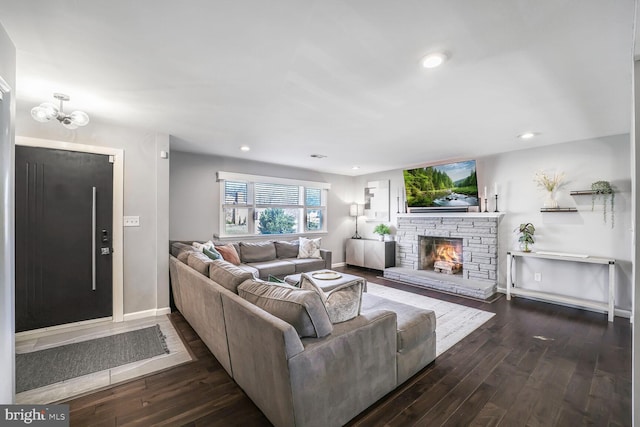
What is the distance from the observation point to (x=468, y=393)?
193cm

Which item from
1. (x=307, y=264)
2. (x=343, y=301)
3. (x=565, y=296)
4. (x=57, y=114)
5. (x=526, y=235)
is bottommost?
(x=565, y=296)

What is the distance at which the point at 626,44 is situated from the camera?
1.65 meters

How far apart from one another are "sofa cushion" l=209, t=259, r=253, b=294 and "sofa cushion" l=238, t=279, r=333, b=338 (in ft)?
1.25

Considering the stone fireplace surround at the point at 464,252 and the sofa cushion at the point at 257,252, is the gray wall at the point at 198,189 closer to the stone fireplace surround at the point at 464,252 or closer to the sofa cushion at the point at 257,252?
the sofa cushion at the point at 257,252

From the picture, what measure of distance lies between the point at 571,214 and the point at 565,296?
48.4 inches

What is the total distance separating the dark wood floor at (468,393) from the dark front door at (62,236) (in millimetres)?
1437

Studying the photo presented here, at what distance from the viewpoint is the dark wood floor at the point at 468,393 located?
1.68 metres

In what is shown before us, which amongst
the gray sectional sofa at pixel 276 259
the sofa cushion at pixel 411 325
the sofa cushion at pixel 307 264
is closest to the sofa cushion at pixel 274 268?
the gray sectional sofa at pixel 276 259

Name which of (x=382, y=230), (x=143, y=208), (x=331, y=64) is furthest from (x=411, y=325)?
(x=382, y=230)

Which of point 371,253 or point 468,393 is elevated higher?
point 371,253

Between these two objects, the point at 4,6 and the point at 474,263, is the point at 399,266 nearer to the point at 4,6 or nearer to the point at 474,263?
the point at 474,263

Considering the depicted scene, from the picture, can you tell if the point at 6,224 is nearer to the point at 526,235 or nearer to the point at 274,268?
the point at 274,268

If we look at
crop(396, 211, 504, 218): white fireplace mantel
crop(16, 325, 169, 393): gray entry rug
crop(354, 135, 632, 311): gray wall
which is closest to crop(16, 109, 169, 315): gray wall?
crop(16, 325, 169, 393): gray entry rug

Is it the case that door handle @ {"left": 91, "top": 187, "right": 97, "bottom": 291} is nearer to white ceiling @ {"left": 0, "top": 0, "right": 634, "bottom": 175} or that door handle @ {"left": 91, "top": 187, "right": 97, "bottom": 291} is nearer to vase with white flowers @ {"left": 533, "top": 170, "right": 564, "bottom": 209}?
white ceiling @ {"left": 0, "top": 0, "right": 634, "bottom": 175}
